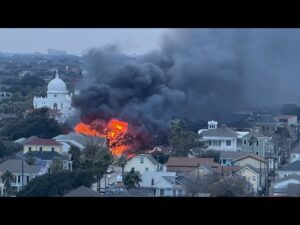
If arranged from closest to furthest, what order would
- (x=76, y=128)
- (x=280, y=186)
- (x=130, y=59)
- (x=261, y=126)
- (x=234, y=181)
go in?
(x=280, y=186) → (x=234, y=181) → (x=261, y=126) → (x=76, y=128) → (x=130, y=59)

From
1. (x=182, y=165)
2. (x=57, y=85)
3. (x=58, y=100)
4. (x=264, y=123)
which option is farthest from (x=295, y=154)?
(x=58, y=100)

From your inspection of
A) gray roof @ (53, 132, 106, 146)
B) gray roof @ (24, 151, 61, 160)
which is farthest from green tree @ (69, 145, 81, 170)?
gray roof @ (53, 132, 106, 146)

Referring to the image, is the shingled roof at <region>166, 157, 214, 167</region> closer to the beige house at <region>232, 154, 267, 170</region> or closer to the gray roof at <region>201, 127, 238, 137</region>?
the beige house at <region>232, 154, 267, 170</region>

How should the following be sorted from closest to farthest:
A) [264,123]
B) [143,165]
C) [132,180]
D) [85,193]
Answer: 1. [85,193]
2. [132,180]
3. [143,165]
4. [264,123]

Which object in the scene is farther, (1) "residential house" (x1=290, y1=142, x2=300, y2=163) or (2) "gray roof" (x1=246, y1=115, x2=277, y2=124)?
(2) "gray roof" (x1=246, y1=115, x2=277, y2=124)

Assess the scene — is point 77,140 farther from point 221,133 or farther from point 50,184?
point 50,184
